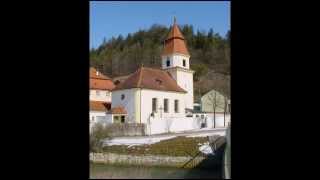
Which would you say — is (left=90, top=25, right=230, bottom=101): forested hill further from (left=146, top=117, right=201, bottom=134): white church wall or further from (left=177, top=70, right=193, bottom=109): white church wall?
(left=146, top=117, right=201, bottom=134): white church wall

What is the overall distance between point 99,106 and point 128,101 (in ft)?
6.05

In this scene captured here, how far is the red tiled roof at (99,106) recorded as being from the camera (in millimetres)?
21925

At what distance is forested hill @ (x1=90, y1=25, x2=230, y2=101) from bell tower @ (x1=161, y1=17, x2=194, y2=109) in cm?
322

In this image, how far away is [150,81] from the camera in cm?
2267

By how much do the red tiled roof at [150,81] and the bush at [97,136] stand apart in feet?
16.8

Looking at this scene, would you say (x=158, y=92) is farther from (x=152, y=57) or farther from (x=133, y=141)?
(x=152, y=57)

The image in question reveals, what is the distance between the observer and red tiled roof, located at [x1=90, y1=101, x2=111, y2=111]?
21925 millimetres

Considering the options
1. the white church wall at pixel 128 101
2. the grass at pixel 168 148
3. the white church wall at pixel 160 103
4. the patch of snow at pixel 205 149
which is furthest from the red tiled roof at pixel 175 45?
the patch of snow at pixel 205 149

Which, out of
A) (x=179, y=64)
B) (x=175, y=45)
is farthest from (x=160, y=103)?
(x=175, y=45)
